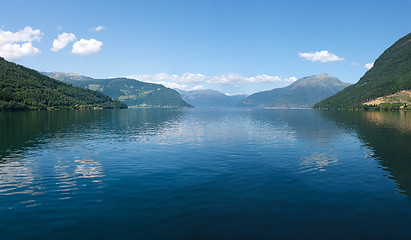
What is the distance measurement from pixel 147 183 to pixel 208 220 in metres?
12.1

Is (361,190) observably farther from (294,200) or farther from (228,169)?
(228,169)

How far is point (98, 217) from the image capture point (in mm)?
20094

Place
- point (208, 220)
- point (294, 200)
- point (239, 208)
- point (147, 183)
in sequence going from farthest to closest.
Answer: point (147, 183), point (294, 200), point (239, 208), point (208, 220)

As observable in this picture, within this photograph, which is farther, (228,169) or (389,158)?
(389,158)

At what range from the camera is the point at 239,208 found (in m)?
21.8

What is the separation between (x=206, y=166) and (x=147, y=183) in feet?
36.6

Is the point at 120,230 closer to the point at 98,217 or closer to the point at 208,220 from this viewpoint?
the point at 98,217

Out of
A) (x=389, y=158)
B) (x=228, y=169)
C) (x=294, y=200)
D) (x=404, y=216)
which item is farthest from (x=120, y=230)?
(x=389, y=158)

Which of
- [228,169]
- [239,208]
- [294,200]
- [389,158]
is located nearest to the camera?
[239,208]

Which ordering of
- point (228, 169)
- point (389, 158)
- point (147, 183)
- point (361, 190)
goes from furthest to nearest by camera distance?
1. point (389, 158)
2. point (228, 169)
3. point (147, 183)
4. point (361, 190)

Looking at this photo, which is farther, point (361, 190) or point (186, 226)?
point (361, 190)

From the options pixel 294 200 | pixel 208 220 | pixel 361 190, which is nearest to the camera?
pixel 208 220

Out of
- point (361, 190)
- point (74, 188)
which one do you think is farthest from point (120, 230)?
point (361, 190)

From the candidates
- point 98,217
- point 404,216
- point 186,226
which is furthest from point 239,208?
point 404,216
